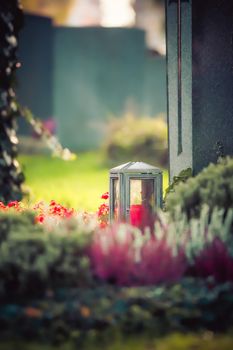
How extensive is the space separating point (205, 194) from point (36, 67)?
92.5 ft

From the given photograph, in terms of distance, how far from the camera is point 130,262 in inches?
252

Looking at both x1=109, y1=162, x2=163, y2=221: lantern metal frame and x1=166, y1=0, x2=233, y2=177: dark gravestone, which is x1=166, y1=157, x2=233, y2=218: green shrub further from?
x1=166, y1=0, x2=233, y2=177: dark gravestone

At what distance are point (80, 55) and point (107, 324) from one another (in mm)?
31372

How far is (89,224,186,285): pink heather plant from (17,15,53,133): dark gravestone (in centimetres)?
2853

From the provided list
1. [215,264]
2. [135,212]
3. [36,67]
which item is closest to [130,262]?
[215,264]

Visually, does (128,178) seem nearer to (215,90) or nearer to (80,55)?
(215,90)

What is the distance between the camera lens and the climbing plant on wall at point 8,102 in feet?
44.2

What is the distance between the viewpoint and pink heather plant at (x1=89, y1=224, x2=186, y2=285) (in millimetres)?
6348

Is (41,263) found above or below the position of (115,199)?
below

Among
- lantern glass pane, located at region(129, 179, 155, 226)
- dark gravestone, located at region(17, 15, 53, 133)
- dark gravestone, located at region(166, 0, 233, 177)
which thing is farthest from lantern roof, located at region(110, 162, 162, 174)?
dark gravestone, located at region(17, 15, 53, 133)

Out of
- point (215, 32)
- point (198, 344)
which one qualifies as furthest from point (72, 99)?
point (198, 344)

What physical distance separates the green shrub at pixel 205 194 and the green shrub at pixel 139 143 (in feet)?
65.1

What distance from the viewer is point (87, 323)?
5.88m

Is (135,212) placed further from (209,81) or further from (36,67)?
(36,67)
